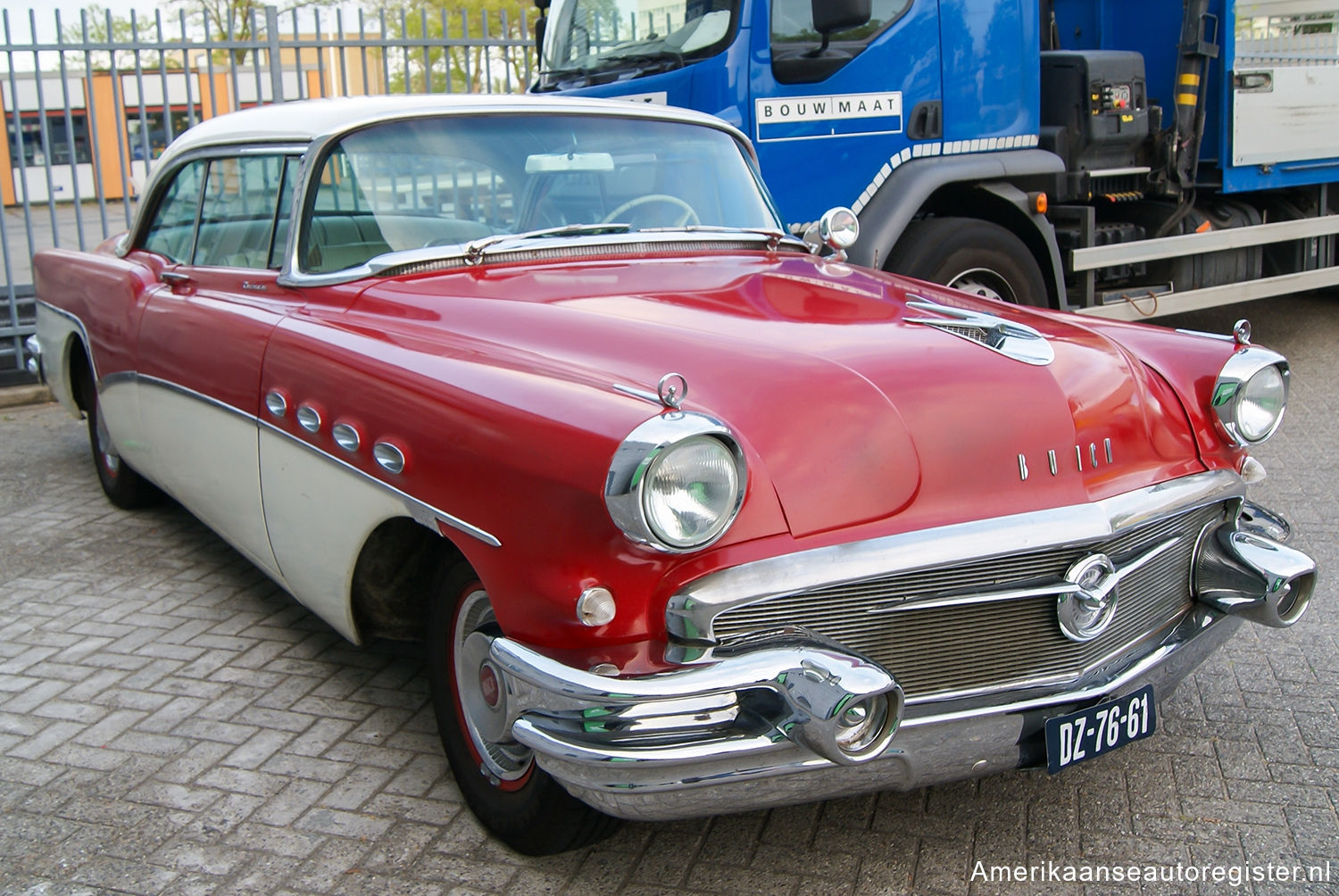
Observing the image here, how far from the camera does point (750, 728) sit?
2.12 m

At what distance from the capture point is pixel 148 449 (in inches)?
169

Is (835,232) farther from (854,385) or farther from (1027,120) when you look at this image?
(1027,120)

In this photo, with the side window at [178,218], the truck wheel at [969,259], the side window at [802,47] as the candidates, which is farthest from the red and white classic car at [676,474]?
the truck wheel at [969,259]

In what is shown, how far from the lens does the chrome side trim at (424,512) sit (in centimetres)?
237

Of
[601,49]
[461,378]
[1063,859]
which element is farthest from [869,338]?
[601,49]

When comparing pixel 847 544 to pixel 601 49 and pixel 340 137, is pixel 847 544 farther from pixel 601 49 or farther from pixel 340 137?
pixel 601 49

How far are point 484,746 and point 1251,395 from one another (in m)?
1.97

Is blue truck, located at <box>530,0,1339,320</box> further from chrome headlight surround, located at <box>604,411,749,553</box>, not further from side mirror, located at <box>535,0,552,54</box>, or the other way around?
chrome headlight surround, located at <box>604,411,749,553</box>

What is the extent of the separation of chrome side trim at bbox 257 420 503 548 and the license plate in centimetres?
117

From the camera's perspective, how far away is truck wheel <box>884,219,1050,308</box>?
592cm

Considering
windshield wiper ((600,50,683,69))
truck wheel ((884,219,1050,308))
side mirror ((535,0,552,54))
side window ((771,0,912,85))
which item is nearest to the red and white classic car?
side window ((771,0,912,85))

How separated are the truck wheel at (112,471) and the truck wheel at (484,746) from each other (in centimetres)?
289

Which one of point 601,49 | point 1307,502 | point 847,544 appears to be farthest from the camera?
point 601,49

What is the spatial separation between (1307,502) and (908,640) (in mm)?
3411
